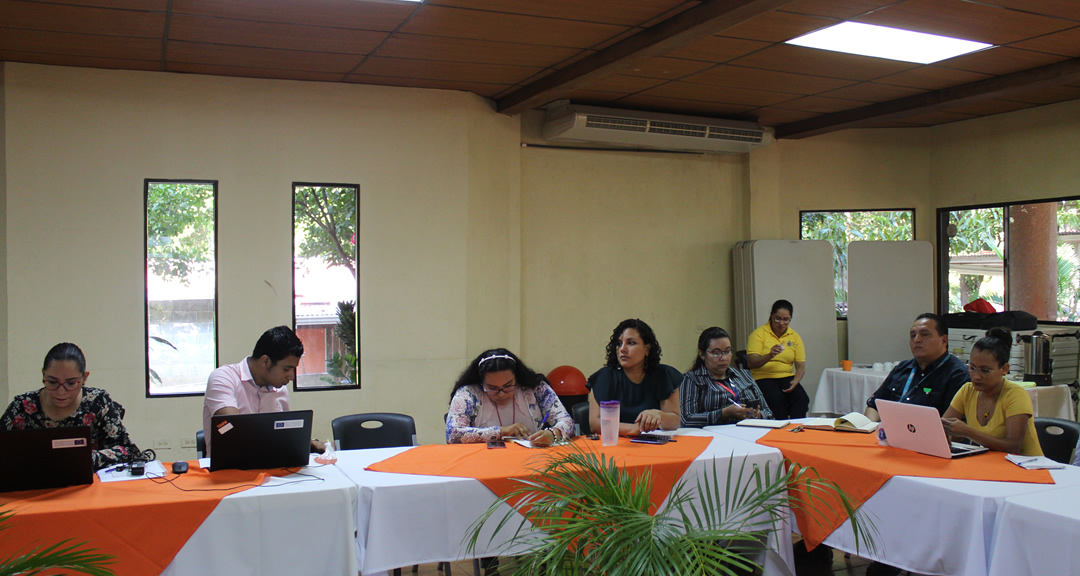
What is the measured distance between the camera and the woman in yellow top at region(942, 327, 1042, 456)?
3.52 metres

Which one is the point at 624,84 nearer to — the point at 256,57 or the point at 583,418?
the point at 256,57

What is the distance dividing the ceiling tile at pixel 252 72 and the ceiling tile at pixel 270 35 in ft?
1.99

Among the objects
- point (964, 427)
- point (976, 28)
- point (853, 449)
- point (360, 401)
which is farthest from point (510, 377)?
point (976, 28)

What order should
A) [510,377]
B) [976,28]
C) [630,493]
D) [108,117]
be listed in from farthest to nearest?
[108,117] → [976,28] → [510,377] → [630,493]

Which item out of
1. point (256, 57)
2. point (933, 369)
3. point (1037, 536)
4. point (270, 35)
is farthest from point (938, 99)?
point (256, 57)

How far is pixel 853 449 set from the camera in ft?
11.9

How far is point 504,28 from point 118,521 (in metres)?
3.42

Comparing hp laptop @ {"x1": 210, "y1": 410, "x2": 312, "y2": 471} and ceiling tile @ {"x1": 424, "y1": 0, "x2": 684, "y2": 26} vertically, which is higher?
ceiling tile @ {"x1": 424, "y1": 0, "x2": 684, "y2": 26}

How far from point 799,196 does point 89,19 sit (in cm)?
643

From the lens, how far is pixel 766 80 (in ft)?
20.3

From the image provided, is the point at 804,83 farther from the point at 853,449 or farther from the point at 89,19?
the point at 89,19

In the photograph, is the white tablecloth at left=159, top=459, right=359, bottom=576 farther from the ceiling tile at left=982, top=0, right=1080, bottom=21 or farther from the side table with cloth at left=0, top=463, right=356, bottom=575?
the ceiling tile at left=982, top=0, right=1080, bottom=21

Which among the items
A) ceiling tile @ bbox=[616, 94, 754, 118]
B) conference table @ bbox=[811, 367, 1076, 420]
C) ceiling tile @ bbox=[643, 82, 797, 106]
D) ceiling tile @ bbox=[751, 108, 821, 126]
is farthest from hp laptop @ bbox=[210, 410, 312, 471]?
ceiling tile @ bbox=[751, 108, 821, 126]

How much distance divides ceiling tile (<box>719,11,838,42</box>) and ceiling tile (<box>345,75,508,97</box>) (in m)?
2.02
